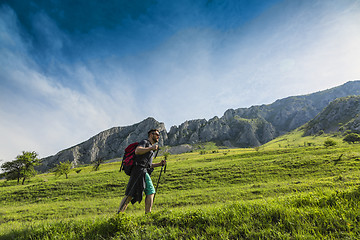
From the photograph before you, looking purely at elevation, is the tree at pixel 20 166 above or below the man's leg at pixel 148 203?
above

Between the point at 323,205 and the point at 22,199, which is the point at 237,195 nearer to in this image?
the point at 323,205

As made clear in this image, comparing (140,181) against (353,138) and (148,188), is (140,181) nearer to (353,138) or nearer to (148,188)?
(148,188)

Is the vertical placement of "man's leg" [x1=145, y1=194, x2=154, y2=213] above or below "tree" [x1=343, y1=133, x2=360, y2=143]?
above

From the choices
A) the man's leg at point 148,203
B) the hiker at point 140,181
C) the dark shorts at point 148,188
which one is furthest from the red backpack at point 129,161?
the man's leg at point 148,203

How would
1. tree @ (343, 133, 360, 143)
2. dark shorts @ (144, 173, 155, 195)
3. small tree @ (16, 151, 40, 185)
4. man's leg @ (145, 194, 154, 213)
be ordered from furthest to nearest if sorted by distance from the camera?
1. tree @ (343, 133, 360, 143)
2. small tree @ (16, 151, 40, 185)
3. dark shorts @ (144, 173, 155, 195)
4. man's leg @ (145, 194, 154, 213)

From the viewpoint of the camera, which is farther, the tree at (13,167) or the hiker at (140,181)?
the tree at (13,167)

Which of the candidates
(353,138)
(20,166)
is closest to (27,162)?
(20,166)

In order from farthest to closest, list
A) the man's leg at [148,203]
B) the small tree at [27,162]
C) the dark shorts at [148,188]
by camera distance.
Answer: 1. the small tree at [27,162]
2. the dark shorts at [148,188]
3. the man's leg at [148,203]

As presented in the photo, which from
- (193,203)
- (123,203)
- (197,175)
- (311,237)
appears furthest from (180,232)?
(197,175)

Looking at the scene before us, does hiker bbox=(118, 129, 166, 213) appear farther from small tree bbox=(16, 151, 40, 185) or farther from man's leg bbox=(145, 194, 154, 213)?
small tree bbox=(16, 151, 40, 185)

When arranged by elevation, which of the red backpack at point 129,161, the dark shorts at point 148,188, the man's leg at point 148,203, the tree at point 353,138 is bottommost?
the tree at point 353,138

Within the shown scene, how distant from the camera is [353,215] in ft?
10.0

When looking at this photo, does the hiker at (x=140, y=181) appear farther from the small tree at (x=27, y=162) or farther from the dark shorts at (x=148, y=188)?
the small tree at (x=27, y=162)

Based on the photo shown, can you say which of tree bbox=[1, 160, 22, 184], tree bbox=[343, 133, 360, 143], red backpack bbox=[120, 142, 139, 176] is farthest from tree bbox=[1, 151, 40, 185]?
tree bbox=[343, 133, 360, 143]
